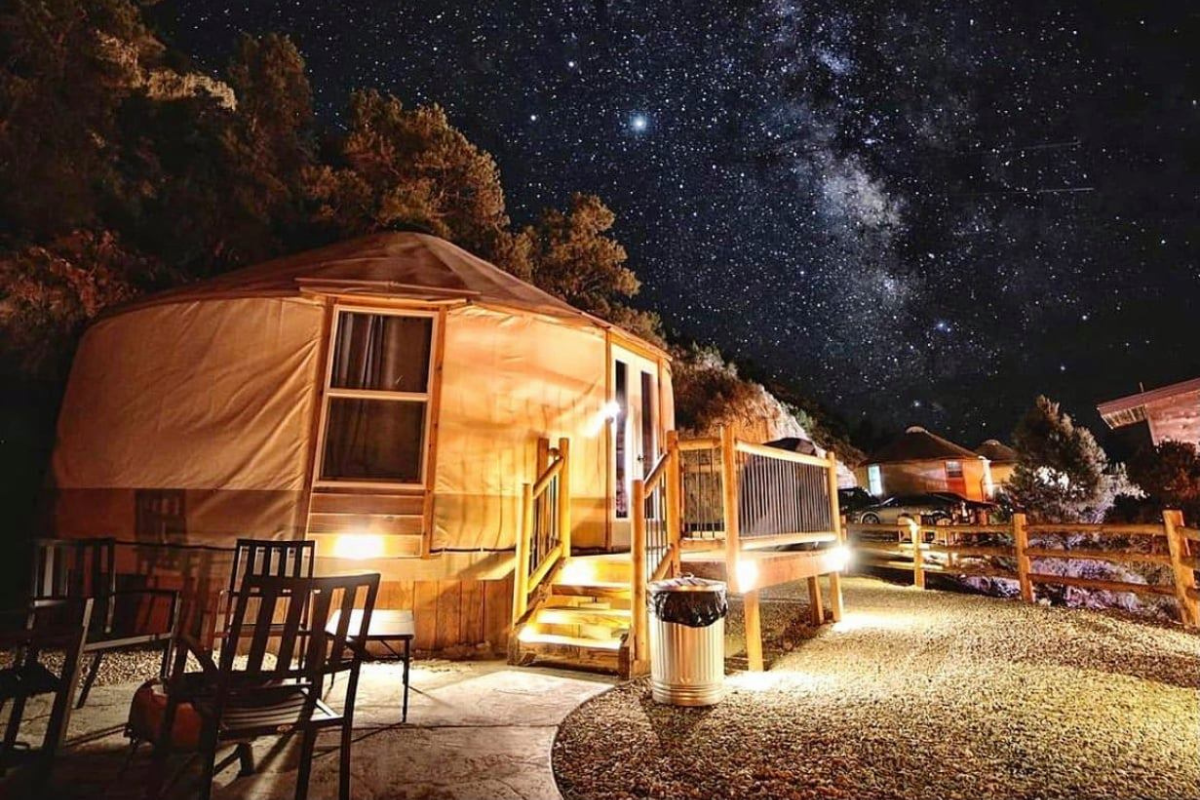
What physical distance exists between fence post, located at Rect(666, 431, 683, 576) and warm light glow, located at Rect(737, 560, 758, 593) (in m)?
0.45

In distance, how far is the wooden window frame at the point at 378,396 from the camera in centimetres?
541

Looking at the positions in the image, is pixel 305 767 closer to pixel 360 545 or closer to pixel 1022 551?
pixel 360 545

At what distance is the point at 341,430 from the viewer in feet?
18.3

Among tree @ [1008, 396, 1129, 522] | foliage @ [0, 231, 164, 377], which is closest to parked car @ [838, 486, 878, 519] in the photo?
tree @ [1008, 396, 1129, 522]

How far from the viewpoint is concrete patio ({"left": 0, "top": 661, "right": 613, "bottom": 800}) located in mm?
2504

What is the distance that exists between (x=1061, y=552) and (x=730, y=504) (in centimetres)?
483

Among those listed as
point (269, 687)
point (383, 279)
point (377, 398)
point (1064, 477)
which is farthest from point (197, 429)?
point (1064, 477)

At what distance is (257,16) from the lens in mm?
12523

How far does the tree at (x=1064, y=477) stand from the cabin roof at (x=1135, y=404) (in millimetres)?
602

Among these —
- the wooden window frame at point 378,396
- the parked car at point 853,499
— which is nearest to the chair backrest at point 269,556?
the wooden window frame at point 378,396

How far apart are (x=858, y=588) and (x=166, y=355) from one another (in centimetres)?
944

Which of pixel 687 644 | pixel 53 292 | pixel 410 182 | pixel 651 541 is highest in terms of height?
pixel 410 182

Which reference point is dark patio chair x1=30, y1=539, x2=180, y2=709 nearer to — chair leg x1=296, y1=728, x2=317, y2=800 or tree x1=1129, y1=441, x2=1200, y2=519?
chair leg x1=296, y1=728, x2=317, y2=800

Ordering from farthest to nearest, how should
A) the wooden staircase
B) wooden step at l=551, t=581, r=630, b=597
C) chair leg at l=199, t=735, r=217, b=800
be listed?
wooden step at l=551, t=581, r=630, b=597 < the wooden staircase < chair leg at l=199, t=735, r=217, b=800
